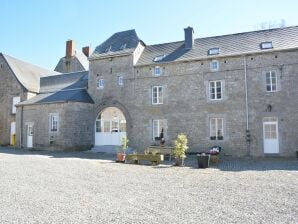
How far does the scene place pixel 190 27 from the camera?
2103cm

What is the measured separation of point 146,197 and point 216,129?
39.6ft

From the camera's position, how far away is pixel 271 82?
1761cm

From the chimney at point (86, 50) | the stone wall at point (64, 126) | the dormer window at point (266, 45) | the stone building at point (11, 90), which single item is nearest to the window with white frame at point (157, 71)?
the stone wall at point (64, 126)

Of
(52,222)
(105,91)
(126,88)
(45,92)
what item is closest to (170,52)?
(126,88)

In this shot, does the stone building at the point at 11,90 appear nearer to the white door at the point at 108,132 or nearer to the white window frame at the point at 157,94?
the white door at the point at 108,132

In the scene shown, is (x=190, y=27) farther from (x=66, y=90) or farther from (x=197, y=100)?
(x=66, y=90)

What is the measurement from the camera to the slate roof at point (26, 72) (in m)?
26.0

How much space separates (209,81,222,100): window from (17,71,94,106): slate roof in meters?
8.84

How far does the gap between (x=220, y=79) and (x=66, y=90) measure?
1242 cm

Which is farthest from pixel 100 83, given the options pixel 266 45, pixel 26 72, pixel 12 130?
pixel 266 45

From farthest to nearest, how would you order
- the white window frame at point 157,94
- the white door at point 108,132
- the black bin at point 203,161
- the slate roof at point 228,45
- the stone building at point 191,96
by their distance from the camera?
the white door at point 108,132 < the white window frame at point 157,94 < the slate roof at point 228,45 < the stone building at point 191,96 < the black bin at point 203,161

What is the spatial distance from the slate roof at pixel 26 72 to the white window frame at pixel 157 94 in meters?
11.5

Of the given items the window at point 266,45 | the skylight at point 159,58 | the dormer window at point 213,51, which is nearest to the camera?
the window at point 266,45

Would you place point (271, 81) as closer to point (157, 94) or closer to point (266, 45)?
point (266, 45)
